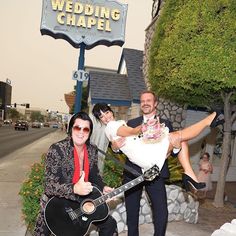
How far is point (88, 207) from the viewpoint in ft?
10.4

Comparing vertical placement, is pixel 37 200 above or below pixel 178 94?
below

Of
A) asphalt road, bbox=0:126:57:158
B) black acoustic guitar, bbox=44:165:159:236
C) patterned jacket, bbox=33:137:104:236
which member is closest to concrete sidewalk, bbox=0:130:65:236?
black acoustic guitar, bbox=44:165:159:236

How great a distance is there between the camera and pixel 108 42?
816 cm

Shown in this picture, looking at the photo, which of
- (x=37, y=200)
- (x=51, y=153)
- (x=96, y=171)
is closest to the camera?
(x=51, y=153)

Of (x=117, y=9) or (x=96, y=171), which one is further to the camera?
(x=117, y=9)

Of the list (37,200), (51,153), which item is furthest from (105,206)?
(37,200)

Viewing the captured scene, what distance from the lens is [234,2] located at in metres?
7.44

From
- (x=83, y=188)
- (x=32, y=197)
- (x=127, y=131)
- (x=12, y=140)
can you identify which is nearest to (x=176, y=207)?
(x=32, y=197)

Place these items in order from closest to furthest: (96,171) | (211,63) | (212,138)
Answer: (96,171) < (211,63) < (212,138)

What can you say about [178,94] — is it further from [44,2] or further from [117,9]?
[44,2]

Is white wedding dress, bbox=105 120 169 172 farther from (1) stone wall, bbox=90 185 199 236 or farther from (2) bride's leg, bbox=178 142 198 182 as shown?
(1) stone wall, bbox=90 185 199 236

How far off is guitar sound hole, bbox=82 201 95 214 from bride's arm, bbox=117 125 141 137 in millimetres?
755

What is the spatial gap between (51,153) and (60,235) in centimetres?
76

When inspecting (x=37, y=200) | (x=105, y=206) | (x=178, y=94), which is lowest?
(x=37, y=200)
